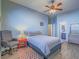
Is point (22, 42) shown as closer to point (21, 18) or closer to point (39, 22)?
point (21, 18)

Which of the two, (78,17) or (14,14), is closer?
(14,14)

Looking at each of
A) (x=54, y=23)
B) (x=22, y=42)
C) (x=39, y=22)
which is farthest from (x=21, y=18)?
(x=54, y=23)

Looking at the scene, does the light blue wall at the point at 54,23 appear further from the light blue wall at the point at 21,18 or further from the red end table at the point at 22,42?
the red end table at the point at 22,42

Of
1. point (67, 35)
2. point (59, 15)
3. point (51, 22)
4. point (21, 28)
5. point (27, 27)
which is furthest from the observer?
point (51, 22)

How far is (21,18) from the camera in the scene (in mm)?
6180

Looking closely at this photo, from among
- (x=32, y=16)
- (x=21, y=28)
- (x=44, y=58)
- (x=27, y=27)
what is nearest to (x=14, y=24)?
(x=21, y=28)

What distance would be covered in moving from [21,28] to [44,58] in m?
3.16

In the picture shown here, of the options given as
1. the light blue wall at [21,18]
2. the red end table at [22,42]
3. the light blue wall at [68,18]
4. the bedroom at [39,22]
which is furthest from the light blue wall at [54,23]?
the red end table at [22,42]

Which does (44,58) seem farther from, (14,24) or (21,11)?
(21,11)

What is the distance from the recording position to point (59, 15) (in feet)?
28.1

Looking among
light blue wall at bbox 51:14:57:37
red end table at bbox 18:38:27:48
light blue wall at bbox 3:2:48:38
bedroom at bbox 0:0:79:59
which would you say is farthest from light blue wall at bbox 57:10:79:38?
red end table at bbox 18:38:27:48

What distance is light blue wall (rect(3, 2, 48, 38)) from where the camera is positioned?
554 centimetres

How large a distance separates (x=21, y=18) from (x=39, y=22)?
1922 mm

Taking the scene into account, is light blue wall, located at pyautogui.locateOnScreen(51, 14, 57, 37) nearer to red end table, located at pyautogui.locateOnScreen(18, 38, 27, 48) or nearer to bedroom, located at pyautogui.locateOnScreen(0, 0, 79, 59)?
bedroom, located at pyautogui.locateOnScreen(0, 0, 79, 59)
